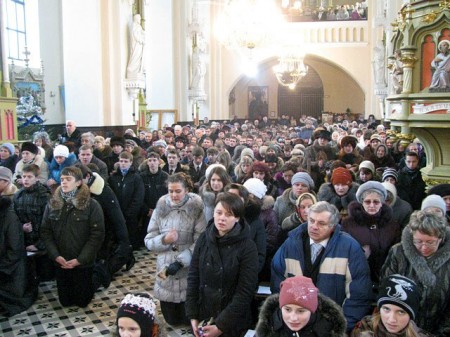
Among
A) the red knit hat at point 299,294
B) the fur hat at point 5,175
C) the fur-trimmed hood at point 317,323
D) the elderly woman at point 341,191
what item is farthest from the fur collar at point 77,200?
the red knit hat at point 299,294

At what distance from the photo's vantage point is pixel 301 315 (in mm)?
2723

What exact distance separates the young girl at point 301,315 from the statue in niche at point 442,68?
9.09ft

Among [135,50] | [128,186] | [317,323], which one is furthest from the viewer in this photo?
[135,50]

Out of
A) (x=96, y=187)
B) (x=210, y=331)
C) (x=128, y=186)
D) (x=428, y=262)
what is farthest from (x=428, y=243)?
(x=128, y=186)

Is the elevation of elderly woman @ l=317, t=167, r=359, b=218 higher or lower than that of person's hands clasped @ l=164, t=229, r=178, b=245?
higher

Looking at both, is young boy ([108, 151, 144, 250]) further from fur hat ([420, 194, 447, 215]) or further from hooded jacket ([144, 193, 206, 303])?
fur hat ([420, 194, 447, 215])

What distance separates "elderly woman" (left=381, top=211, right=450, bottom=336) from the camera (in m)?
3.32

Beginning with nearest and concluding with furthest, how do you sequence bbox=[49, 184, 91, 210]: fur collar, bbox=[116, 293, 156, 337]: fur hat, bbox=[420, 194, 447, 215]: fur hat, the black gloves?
bbox=[116, 293, 156, 337]: fur hat, bbox=[420, 194, 447, 215]: fur hat, the black gloves, bbox=[49, 184, 91, 210]: fur collar

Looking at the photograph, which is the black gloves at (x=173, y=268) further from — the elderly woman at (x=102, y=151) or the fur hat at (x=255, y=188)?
the elderly woman at (x=102, y=151)

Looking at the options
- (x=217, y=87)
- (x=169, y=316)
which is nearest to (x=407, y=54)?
(x=169, y=316)

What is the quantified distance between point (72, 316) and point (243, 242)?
2.41 meters

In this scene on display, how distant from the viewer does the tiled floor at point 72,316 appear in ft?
16.0

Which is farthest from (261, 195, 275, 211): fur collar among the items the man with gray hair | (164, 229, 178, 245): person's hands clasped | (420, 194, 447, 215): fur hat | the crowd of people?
(420, 194, 447, 215): fur hat

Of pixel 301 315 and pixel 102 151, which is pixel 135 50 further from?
pixel 301 315
